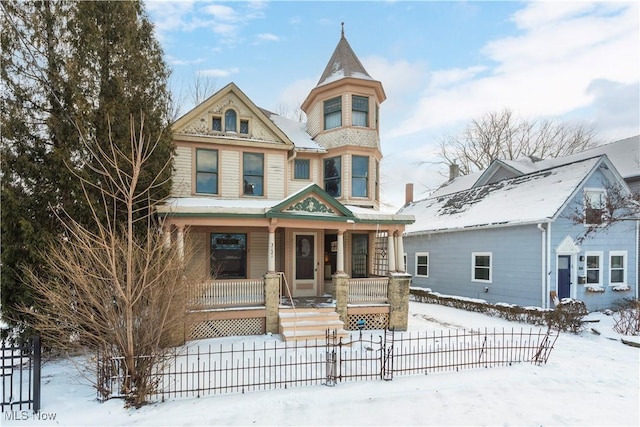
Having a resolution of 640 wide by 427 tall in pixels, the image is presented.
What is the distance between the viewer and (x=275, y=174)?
1304 cm

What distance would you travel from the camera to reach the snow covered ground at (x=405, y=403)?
5484 mm

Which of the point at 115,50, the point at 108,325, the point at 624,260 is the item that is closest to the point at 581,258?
the point at 624,260

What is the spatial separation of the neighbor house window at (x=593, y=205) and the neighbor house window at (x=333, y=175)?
976 centimetres

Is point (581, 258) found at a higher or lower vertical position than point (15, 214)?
lower

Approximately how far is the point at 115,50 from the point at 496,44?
1162 centimetres

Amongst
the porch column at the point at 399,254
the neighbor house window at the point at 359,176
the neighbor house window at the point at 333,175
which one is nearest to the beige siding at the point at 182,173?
the neighbor house window at the point at 333,175

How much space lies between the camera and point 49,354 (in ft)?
26.9

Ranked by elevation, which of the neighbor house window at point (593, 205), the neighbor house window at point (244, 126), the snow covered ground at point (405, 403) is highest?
the neighbor house window at point (244, 126)

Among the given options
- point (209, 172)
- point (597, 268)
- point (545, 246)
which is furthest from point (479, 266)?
point (209, 172)

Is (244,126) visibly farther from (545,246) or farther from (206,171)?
(545,246)

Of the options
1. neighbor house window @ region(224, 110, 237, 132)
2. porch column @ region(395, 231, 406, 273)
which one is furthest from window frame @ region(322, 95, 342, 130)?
porch column @ region(395, 231, 406, 273)

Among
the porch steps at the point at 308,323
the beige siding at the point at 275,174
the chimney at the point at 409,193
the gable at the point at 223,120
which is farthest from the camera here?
the chimney at the point at 409,193

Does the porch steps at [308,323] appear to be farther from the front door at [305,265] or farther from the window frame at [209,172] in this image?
the window frame at [209,172]

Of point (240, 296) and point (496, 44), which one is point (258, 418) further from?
point (496, 44)
